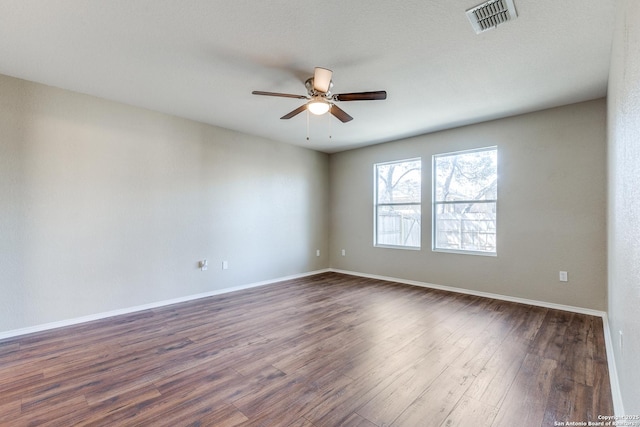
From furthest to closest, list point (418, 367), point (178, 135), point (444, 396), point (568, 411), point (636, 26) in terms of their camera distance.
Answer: point (178, 135)
point (418, 367)
point (444, 396)
point (568, 411)
point (636, 26)

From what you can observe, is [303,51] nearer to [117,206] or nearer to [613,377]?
[117,206]

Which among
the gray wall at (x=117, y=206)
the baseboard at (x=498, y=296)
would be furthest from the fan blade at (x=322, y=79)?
the baseboard at (x=498, y=296)

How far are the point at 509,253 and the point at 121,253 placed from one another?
530 cm

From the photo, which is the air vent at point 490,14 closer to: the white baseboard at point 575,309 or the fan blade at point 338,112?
the fan blade at point 338,112

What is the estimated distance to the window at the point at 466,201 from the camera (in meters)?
4.32

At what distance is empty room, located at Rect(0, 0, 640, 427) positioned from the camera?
191 cm

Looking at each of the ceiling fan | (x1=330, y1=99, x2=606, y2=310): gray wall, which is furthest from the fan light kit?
(x1=330, y1=99, x2=606, y2=310): gray wall

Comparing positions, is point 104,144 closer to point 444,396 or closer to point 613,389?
point 444,396

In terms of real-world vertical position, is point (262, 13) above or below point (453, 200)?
above

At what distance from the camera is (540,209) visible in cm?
386

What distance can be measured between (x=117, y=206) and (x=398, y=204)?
4.48m

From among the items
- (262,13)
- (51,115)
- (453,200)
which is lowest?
(453,200)

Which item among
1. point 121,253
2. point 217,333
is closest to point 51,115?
point 121,253

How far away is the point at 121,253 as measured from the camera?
3588mm
